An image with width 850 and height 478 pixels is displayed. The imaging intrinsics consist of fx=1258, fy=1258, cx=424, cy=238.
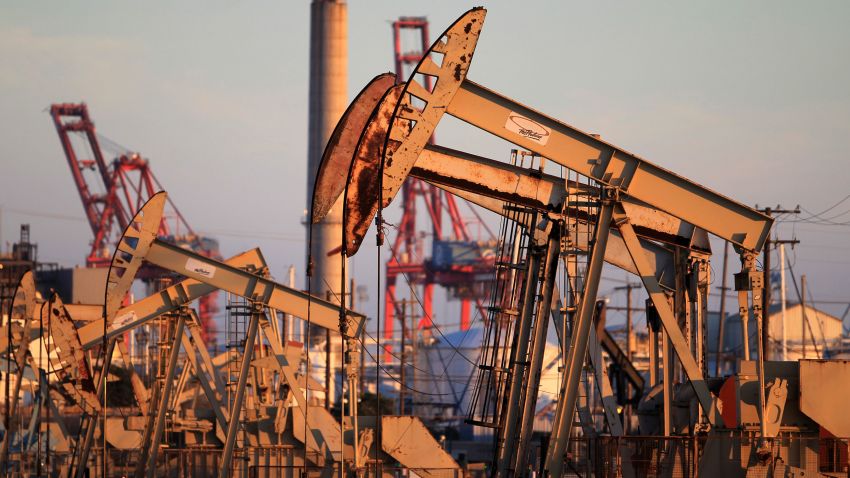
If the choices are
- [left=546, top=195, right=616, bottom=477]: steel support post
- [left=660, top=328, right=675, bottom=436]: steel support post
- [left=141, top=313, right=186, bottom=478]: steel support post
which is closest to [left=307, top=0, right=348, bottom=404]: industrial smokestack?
[left=141, top=313, right=186, bottom=478]: steel support post

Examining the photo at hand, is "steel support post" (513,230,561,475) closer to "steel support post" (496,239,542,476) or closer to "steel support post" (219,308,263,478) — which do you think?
"steel support post" (496,239,542,476)

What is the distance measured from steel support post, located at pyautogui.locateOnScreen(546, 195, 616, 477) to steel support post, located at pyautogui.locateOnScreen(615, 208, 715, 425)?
49 cm

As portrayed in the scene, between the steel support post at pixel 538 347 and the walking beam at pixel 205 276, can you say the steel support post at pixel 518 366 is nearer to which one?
the steel support post at pixel 538 347

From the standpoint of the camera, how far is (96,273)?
7906 cm

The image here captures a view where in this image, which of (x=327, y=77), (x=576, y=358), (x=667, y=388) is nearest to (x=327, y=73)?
(x=327, y=77)

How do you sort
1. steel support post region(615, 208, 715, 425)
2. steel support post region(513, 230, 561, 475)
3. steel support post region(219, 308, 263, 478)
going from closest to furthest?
steel support post region(615, 208, 715, 425) → steel support post region(513, 230, 561, 475) → steel support post region(219, 308, 263, 478)

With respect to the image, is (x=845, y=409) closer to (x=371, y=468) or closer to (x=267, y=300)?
(x=371, y=468)

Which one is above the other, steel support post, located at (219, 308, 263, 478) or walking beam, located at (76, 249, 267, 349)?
walking beam, located at (76, 249, 267, 349)

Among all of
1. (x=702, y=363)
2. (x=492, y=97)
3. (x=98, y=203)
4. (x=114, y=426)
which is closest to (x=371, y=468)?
(x=702, y=363)

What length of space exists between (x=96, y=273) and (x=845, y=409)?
228 feet

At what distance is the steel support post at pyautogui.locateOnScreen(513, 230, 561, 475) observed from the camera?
15945mm

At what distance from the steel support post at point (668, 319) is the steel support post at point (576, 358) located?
0.49m

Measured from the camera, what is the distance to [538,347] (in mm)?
16219

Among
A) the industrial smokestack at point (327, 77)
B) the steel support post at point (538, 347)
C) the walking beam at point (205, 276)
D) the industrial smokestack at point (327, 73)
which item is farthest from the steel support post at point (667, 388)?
the industrial smokestack at point (327, 73)
